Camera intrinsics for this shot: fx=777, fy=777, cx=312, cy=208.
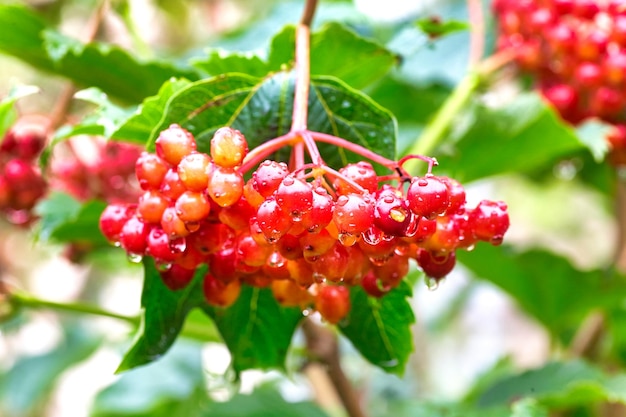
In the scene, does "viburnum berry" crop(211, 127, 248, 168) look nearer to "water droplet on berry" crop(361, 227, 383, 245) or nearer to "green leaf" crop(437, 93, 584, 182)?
"water droplet on berry" crop(361, 227, 383, 245)

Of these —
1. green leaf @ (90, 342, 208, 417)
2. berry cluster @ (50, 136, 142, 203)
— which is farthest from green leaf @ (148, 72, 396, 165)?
green leaf @ (90, 342, 208, 417)

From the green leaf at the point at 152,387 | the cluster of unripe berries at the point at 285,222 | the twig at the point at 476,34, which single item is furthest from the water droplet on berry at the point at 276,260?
the green leaf at the point at 152,387

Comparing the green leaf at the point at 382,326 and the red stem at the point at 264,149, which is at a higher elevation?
the red stem at the point at 264,149

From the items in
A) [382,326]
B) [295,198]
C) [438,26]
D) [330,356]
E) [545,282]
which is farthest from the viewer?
[545,282]

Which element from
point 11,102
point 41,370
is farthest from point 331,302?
point 41,370

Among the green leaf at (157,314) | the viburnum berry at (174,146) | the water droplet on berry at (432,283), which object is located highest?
the viburnum berry at (174,146)

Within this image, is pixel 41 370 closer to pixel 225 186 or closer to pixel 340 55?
pixel 340 55

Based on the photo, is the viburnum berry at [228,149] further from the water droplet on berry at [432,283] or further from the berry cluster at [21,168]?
the berry cluster at [21,168]
